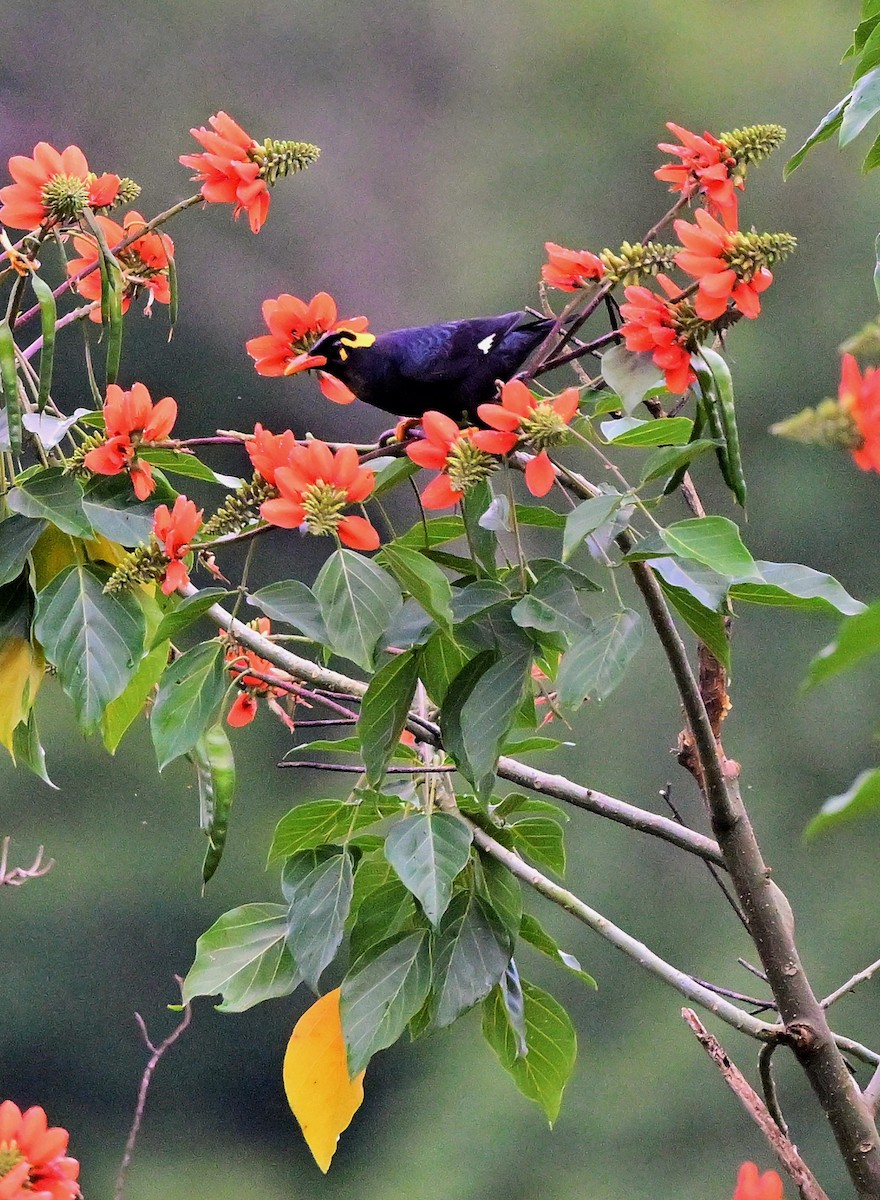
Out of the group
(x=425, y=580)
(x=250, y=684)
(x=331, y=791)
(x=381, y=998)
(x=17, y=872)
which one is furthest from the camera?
(x=331, y=791)

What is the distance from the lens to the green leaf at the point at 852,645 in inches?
6.5

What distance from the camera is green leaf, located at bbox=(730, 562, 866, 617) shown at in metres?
0.46

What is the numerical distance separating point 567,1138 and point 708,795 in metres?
1.22

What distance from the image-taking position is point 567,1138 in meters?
1.60

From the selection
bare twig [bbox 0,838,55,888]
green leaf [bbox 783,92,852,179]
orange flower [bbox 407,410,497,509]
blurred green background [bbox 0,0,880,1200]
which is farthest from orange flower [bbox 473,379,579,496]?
blurred green background [bbox 0,0,880,1200]

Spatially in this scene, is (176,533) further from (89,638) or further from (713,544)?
(713,544)

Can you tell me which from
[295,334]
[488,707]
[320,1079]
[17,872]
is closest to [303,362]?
[295,334]

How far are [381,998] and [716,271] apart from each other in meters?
0.35

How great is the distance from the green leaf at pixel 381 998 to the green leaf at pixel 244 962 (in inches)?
2.1

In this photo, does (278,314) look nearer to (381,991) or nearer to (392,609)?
(392,609)

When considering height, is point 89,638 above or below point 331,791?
above

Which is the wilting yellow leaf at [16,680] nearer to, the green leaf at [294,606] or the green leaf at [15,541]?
the green leaf at [15,541]

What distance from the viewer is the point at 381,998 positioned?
0.56 meters

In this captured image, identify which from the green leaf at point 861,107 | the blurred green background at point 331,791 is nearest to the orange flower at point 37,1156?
the green leaf at point 861,107
